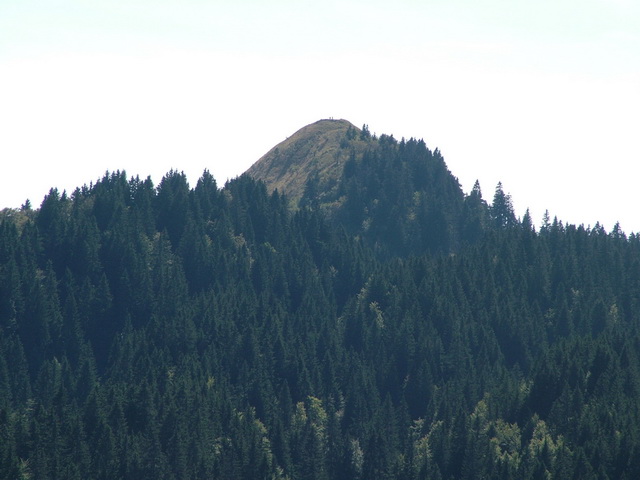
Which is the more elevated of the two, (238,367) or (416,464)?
(238,367)

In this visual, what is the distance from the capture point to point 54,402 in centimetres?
16000

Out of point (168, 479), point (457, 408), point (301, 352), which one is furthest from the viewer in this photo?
point (301, 352)

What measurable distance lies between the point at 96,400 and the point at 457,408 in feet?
170

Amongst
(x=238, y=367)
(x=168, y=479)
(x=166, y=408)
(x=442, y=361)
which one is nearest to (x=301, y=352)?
(x=238, y=367)

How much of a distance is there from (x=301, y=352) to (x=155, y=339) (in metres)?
24.9

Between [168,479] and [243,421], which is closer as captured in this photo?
[168,479]

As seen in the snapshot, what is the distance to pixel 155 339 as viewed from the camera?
7480 inches

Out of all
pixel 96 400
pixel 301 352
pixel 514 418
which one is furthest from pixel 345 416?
pixel 96 400

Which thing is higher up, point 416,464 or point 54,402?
point 54,402

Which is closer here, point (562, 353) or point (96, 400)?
point (96, 400)

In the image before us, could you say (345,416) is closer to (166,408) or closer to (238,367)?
(238,367)

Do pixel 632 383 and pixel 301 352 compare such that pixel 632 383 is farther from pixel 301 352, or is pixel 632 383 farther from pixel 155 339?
pixel 155 339

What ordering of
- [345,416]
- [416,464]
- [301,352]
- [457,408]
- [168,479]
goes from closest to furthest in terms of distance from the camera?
[168,479] < [416,464] < [457,408] < [345,416] < [301,352]

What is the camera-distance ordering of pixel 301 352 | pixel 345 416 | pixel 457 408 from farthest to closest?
pixel 301 352
pixel 345 416
pixel 457 408
